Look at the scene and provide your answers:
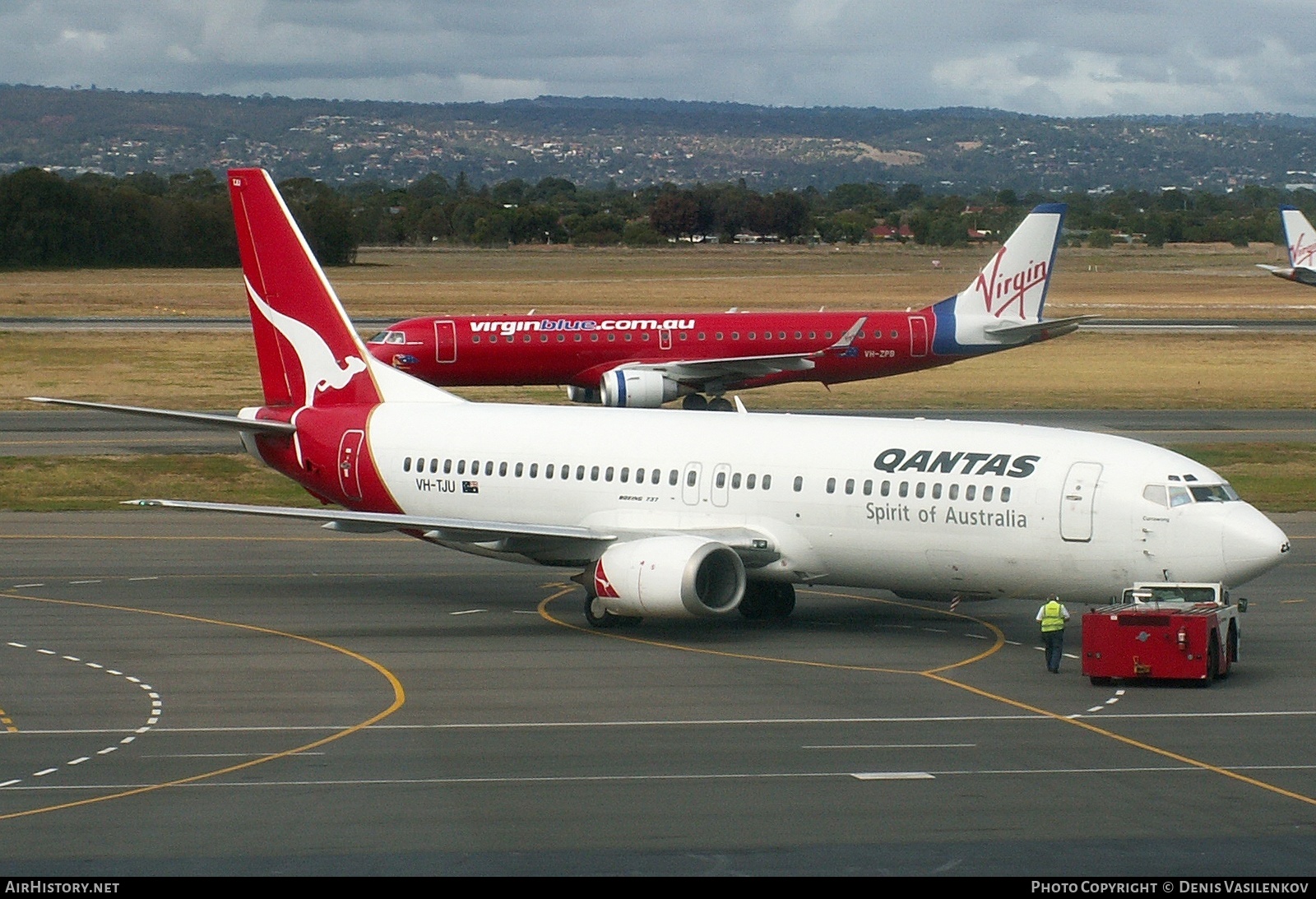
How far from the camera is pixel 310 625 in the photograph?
36250mm

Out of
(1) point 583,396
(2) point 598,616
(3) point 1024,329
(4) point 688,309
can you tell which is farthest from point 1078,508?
(4) point 688,309

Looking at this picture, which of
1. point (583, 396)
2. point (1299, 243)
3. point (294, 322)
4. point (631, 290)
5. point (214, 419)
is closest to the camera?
point (214, 419)

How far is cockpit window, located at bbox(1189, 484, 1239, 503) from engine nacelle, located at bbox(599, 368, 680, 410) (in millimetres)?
36184

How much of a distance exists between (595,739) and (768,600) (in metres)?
11.3

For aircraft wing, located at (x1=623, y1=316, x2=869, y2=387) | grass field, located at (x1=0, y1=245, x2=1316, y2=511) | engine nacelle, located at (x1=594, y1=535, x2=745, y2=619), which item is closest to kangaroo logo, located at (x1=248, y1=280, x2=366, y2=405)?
engine nacelle, located at (x1=594, y1=535, x2=745, y2=619)

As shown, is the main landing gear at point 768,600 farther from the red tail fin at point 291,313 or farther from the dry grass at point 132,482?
the dry grass at point 132,482

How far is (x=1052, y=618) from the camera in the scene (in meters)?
31.6

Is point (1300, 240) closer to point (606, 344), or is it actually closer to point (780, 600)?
point (606, 344)

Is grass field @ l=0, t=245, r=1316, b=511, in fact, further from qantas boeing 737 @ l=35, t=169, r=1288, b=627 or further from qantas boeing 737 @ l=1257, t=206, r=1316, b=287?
qantas boeing 737 @ l=35, t=169, r=1288, b=627

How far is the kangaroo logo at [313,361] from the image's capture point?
1663 inches

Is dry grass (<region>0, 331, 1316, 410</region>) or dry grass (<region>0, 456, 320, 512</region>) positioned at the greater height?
dry grass (<region>0, 331, 1316, 410</region>)

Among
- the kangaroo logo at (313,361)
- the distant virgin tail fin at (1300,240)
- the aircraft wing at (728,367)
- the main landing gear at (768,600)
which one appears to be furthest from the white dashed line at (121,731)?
the distant virgin tail fin at (1300,240)

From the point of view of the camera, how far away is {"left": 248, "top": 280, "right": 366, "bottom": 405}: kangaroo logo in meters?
42.2
